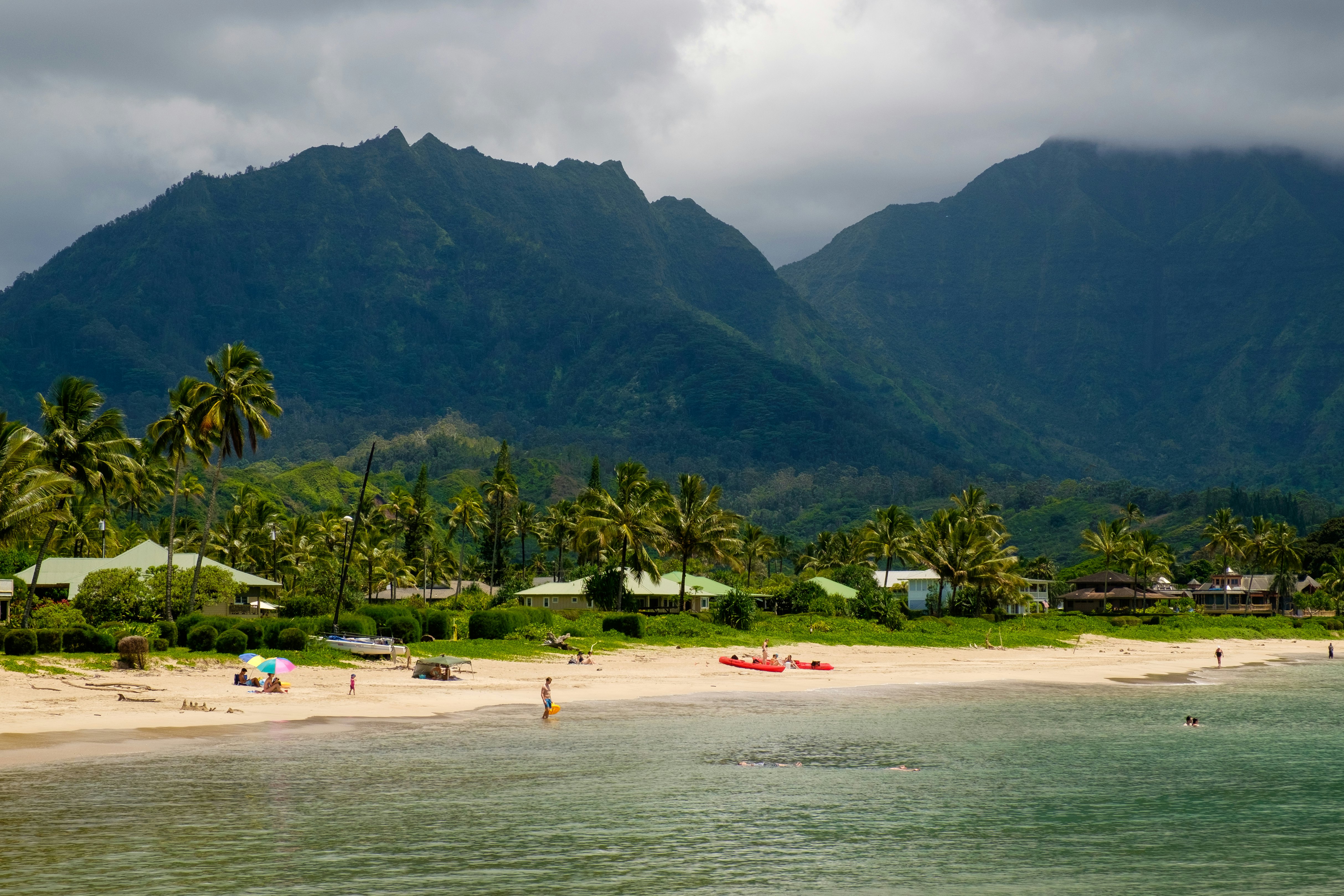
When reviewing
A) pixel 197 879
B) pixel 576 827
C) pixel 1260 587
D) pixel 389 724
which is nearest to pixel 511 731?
pixel 389 724

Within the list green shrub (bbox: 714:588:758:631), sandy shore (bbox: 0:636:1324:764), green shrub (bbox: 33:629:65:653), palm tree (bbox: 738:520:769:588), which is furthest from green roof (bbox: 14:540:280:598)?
palm tree (bbox: 738:520:769:588)

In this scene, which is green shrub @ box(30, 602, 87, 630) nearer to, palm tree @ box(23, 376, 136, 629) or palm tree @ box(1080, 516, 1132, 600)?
palm tree @ box(23, 376, 136, 629)

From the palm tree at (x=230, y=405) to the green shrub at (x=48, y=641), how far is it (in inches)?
524

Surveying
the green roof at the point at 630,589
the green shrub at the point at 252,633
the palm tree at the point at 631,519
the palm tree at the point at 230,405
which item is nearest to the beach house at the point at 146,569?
the palm tree at the point at 230,405

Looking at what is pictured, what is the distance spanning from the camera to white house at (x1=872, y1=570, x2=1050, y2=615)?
127 meters

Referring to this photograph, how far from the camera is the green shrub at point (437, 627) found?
67.9 metres

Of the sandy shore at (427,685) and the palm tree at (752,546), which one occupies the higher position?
the palm tree at (752,546)

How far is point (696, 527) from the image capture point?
89.0 metres

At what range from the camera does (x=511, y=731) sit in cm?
4106

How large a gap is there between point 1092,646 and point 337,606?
6608 centimetres

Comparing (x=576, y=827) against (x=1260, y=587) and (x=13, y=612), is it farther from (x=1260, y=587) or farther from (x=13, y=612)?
(x=1260, y=587)

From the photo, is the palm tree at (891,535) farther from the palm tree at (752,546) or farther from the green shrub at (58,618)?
the green shrub at (58,618)

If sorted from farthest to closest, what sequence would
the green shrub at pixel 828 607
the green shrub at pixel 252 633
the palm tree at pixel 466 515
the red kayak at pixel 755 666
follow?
1. the palm tree at pixel 466 515
2. the green shrub at pixel 828 607
3. the red kayak at pixel 755 666
4. the green shrub at pixel 252 633

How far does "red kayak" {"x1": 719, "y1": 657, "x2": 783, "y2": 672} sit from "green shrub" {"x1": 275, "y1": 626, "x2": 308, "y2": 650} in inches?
961
